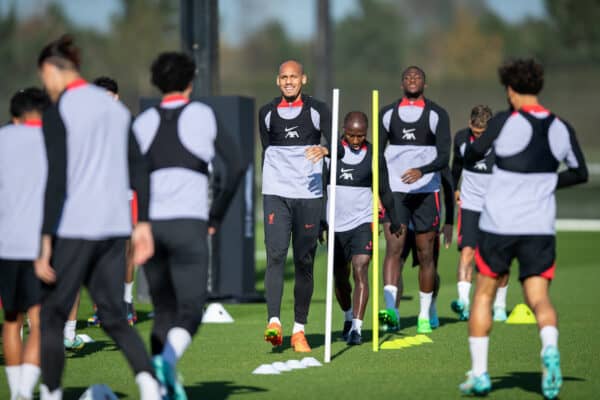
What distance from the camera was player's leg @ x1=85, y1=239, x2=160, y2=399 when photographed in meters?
7.23

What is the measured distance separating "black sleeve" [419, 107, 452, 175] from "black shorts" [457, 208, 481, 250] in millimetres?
1081

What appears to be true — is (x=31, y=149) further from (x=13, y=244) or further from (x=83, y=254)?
(x=83, y=254)

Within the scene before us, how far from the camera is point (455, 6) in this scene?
74062 millimetres

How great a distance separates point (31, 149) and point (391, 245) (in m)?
5.06

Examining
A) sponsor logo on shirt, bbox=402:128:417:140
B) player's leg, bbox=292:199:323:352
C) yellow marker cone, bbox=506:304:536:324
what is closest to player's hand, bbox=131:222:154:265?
player's leg, bbox=292:199:323:352

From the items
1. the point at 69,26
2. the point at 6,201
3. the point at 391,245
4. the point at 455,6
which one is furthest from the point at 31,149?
the point at 455,6

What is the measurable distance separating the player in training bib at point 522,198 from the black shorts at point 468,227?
183 inches

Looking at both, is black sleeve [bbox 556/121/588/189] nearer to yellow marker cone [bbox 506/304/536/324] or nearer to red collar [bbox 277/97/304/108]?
red collar [bbox 277/97/304/108]

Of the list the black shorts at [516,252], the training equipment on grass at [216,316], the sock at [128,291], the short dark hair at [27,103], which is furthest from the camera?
the training equipment on grass at [216,316]

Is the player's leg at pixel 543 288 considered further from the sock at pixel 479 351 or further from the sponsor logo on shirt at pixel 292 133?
the sponsor logo on shirt at pixel 292 133

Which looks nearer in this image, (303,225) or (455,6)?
(303,225)

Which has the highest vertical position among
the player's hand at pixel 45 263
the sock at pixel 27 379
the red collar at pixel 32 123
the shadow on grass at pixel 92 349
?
the red collar at pixel 32 123

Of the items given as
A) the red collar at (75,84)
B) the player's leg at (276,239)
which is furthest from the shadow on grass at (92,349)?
the red collar at (75,84)

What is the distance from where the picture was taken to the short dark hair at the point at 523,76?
8.34m
